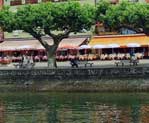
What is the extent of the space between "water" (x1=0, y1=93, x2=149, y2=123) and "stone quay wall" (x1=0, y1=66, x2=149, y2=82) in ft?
12.8

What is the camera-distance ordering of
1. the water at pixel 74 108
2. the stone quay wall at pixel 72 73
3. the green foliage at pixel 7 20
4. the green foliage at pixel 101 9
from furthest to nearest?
Answer: the green foliage at pixel 7 20 → the green foliage at pixel 101 9 → the stone quay wall at pixel 72 73 → the water at pixel 74 108

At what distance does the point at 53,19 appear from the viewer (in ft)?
289

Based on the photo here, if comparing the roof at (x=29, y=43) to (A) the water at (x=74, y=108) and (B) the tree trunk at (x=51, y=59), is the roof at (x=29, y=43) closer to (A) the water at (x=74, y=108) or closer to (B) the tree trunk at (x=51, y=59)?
(B) the tree trunk at (x=51, y=59)

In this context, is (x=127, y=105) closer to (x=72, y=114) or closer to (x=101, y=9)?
(x=72, y=114)

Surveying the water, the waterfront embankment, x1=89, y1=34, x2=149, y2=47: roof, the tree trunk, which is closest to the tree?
the tree trunk

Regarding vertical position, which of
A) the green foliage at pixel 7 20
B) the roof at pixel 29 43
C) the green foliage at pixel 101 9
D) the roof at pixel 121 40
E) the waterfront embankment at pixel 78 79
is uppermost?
the green foliage at pixel 101 9

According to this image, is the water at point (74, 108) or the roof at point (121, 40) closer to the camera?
the water at point (74, 108)

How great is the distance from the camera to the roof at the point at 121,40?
106 m

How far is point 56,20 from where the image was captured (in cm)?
8850

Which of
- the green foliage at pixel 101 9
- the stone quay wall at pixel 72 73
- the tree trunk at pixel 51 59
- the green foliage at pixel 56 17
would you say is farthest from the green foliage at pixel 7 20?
the green foliage at pixel 101 9

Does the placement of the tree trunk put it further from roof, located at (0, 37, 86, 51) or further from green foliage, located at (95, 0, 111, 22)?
roof, located at (0, 37, 86, 51)

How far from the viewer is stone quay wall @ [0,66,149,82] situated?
76.9 metres

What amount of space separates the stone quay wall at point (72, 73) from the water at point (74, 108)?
3898 millimetres

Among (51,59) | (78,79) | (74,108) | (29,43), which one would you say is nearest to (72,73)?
(78,79)
